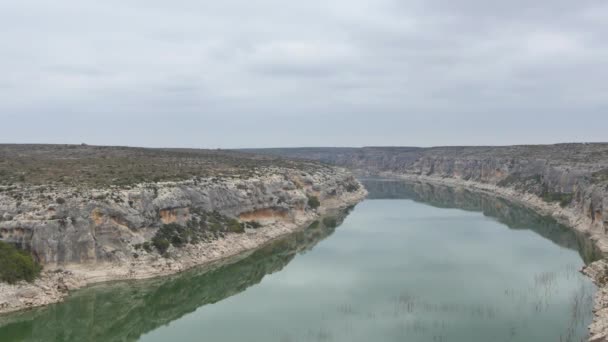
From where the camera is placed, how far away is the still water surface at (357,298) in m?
25.6

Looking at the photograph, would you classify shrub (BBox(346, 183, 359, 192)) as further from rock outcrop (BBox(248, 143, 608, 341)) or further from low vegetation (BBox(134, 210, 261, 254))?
low vegetation (BBox(134, 210, 261, 254))

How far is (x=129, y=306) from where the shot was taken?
102 ft

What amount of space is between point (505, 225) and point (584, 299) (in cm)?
3305

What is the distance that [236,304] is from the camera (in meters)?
31.9

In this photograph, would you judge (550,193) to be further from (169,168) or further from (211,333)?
(211,333)

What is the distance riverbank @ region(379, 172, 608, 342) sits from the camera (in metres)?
24.1

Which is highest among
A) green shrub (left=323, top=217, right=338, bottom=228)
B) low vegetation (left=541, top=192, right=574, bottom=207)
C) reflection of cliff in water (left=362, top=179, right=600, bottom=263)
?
low vegetation (left=541, top=192, right=574, bottom=207)

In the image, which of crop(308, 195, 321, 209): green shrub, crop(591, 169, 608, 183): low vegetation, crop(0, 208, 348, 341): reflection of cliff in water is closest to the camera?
crop(0, 208, 348, 341): reflection of cliff in water

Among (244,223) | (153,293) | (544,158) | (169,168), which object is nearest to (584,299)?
(153,293)

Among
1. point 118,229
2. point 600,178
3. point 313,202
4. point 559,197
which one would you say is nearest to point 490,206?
point 559,197

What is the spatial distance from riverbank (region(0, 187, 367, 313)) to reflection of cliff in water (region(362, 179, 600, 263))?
91.4 ft

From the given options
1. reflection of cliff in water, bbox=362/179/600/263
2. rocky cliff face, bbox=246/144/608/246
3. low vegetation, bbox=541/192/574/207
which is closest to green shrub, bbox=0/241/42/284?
reflection of cliff in water, bbox=362/179/600/263

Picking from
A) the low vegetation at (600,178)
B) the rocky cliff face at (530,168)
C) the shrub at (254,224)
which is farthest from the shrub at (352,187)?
the low vegetation at (600,178)

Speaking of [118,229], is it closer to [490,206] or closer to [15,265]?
[15,265]
